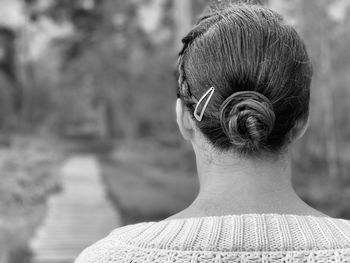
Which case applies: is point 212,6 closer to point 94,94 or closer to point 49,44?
point 49,44

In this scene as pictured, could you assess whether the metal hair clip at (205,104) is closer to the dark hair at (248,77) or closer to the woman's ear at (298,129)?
the dark hair at (248,77)

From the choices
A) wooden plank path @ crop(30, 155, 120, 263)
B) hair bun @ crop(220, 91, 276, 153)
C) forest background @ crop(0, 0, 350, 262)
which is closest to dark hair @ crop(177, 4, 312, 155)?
hair bun @ crop(220, 91, 276, 153)

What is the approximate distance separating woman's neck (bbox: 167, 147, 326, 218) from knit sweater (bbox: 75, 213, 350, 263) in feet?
0.12

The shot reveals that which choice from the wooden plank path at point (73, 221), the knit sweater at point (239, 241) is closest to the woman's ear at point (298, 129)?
the knit sweater at point (239, 241)

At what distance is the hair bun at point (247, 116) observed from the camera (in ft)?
3.42

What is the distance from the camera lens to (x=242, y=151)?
43.7 inches

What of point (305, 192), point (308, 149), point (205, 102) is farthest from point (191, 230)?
point (308, 149)

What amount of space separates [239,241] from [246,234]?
0.02 metres

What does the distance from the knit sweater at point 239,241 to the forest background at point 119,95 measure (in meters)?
10.2

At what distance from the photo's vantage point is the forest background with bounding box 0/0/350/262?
1252cm

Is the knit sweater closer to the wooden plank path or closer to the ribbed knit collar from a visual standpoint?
the ribbed knit collar

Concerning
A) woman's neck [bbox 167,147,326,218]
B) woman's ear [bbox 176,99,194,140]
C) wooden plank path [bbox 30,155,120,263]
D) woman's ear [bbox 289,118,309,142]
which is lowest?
wooden plank path [bbox 30,155,120,263]

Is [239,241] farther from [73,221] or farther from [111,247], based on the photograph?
[73,221]

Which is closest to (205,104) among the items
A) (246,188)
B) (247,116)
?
(247,116)
